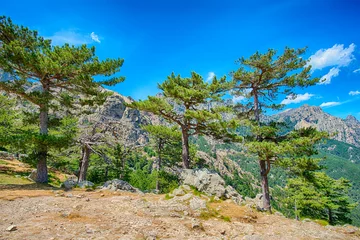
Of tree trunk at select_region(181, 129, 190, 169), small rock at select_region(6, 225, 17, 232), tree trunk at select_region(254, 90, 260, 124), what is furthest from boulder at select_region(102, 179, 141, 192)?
tree trunk at select_region(254, 90, 260, 124)

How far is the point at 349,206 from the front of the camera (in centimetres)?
2811

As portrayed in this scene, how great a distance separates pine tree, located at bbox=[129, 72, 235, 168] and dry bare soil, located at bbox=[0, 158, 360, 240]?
19.2 feet

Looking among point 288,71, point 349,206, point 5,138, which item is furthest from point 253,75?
point 349,206

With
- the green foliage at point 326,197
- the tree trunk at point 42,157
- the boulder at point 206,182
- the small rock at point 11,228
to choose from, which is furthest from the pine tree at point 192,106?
the green foliage at point 326,197

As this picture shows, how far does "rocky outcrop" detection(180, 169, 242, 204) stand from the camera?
11562mm

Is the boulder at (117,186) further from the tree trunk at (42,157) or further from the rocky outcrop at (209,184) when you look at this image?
the tree trunk at (42,157)

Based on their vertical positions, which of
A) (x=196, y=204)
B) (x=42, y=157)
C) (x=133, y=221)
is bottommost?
(x=133, y=221)

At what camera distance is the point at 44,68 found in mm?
11008

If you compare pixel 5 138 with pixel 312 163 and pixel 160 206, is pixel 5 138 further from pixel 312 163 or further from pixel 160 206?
pixel 312 163

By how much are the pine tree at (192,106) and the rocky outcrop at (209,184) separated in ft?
7.97

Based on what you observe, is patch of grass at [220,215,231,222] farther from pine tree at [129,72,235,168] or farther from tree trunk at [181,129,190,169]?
tree trunk at [181,129,190,169]

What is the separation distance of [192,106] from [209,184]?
20.5 feet

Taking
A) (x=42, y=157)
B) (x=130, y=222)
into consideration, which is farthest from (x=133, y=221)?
(x=42, y=157)

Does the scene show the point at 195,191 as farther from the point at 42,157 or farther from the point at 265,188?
the point at 42,157
